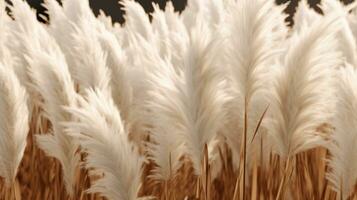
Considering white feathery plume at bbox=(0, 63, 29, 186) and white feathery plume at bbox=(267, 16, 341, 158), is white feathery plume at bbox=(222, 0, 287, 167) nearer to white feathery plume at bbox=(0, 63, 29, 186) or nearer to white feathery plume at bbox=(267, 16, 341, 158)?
white feathery plume at bbox=(267, 16, 341, 158)

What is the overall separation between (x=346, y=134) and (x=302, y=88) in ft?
0.38

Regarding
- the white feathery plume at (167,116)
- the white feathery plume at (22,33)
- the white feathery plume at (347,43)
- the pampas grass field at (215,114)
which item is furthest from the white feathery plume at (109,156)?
the white feathery plume at (347,43)

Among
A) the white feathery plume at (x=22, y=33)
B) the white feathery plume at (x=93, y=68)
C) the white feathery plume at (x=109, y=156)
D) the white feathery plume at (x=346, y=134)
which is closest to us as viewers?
the white feathery plume at (x=109, y=156)

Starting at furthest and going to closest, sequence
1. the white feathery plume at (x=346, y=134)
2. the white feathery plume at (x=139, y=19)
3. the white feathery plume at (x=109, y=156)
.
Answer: the white feathery plume at (x=139, y=19), the white feathery plume at (x=346, y=134), the white feathery plume at (x=109, y=156)

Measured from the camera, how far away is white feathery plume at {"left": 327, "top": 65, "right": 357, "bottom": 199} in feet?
4.08

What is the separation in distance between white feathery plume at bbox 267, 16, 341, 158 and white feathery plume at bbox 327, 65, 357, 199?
34 millimetres

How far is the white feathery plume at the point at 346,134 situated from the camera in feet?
4.08

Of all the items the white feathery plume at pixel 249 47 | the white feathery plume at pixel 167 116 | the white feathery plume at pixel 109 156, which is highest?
the white feathery plume at pixel 249 47

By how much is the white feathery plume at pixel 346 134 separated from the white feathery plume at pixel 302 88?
0.03 metres

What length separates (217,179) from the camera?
1582 millimetres

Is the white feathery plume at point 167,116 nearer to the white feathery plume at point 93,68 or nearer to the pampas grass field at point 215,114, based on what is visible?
the pampas grass field at point 215,114

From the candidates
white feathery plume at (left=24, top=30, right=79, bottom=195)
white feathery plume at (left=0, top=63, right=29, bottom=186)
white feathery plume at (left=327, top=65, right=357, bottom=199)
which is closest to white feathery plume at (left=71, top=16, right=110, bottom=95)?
white feathery plume at (left=24, top=30, right=79, bottom=195)

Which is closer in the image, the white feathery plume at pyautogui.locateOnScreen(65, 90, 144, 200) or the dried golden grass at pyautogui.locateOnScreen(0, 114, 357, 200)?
the white feathery plume at pyautogui.locateOnScreen(65, 90, 144, 200)

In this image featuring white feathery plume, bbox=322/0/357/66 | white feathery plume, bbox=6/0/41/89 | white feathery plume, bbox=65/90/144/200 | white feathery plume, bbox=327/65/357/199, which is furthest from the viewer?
white feathery plume, bbox=6/0/41/89
